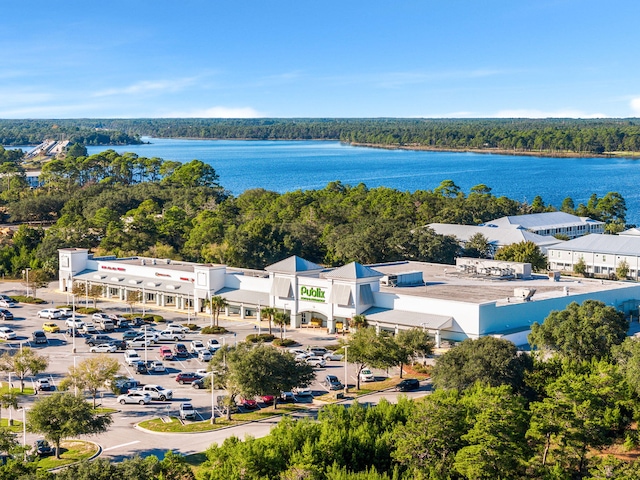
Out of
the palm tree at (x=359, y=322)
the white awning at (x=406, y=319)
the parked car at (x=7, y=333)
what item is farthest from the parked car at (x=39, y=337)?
the white awning at (x=406, y=319)

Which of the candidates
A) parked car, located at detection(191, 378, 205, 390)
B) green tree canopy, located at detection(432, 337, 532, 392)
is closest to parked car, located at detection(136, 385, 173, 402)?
parked car, located at detection(191, 378, 205, 390)

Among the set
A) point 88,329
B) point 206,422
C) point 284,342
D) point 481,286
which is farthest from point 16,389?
point 481,286

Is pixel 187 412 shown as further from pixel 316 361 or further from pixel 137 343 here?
pixel 137 343

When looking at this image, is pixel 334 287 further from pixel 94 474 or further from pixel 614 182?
pixel 614 182

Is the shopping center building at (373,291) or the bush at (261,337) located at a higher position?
the shopping center building at (373,291)

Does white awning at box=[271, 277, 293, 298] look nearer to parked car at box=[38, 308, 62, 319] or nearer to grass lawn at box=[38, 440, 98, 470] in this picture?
parked car at box=[38, 308, 62, 319]

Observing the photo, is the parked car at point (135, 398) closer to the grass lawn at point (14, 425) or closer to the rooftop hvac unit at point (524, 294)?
the grass lawn at point (14, 425)

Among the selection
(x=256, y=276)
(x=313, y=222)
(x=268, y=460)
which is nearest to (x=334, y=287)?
(x=256, y=276)
